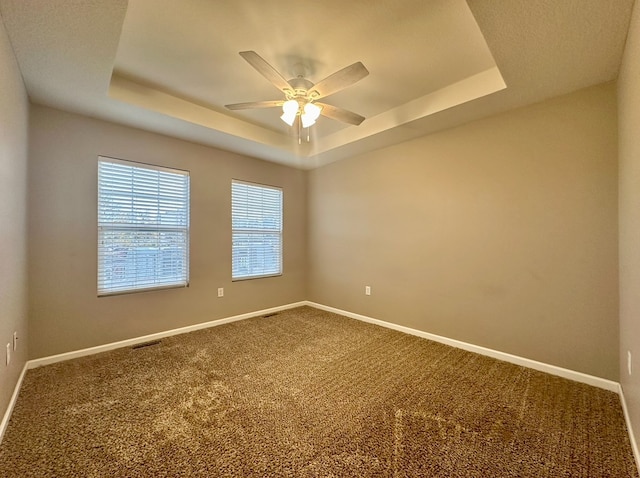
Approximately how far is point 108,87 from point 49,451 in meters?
2.54

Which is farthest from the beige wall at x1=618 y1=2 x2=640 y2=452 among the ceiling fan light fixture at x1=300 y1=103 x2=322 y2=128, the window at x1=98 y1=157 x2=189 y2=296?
the window at x1=98 y1=157 x2=189 y2=296

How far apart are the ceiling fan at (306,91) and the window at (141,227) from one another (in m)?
1.53

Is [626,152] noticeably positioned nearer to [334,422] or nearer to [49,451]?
[334,422]

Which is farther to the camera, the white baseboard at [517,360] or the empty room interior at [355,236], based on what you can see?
the white baseboard at [517,360]

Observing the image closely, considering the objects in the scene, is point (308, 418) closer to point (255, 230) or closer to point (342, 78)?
point (342, 78)

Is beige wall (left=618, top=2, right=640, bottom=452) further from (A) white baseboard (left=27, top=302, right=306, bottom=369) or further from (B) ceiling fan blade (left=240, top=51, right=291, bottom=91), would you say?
(A) white baseboard (left=27, top=302, right=306, bottom=369)

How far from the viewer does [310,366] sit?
256 cm

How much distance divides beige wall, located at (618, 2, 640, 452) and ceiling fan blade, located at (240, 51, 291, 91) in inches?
78.4

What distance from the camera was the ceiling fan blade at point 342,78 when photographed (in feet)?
6.04

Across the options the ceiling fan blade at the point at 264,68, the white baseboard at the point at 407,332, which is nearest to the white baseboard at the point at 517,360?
the white baseboard at the point at 407,332

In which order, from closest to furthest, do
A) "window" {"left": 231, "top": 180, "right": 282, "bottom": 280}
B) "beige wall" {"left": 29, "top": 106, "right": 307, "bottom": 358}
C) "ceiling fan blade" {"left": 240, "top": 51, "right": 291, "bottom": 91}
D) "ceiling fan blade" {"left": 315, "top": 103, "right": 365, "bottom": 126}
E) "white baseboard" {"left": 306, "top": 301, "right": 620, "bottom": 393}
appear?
"ceiling fan blade" {"left": 240, "top": 51, "right": 291, "bottom": 91}, "white baseboard" {"left": 306, "top": 301, "right": 620, "bottom": 393}, "ceiling fan blade" {"left": 315, "top": 103, "right": 365, "bottom": 126}, "beige wall" {"left": 29, "top": 106, "right": 307, "bottom": 358}, "window" {"left": 231, "top": 180, "right": 282, "bottom": 280}

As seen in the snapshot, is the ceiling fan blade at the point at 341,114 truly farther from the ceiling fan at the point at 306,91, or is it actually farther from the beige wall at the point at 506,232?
the beige wall at the point at 506,232

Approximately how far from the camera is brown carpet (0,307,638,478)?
4.74 ft

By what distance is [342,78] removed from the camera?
1.96 metres
